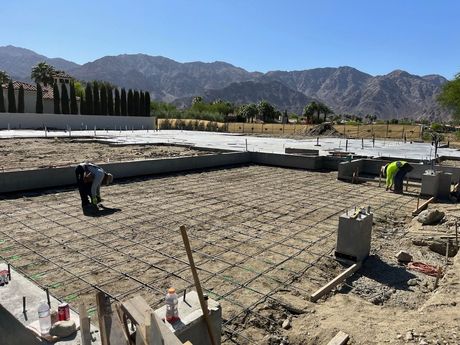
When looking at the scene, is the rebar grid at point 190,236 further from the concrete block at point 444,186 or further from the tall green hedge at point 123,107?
the tall green hedge at point 123,107

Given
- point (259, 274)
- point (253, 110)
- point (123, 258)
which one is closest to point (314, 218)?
point (259, 274)

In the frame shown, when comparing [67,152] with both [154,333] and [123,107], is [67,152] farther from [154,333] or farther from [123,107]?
[123,107]

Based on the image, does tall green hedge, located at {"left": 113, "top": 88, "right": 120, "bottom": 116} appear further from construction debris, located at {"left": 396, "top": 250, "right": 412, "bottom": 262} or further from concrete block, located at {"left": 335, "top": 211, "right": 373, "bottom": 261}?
construction debris, located at {"left": 396, "top": 250, "right": 412, "bottom": 262}

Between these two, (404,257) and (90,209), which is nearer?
(404,257)

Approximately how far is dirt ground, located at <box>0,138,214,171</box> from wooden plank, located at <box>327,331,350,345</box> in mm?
11035

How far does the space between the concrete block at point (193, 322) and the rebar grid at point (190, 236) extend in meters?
0.76

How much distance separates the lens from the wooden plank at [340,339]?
3215 mm

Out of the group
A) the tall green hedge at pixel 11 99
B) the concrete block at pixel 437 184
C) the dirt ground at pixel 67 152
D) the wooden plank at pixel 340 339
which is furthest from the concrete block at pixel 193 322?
the tall green hedge at pixel 11 99

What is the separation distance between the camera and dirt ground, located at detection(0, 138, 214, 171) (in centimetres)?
1312

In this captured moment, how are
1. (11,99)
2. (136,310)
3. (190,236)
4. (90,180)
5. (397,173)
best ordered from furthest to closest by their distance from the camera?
(11,99) < (397,173) < (90,180) < (190,236) < (136,310)

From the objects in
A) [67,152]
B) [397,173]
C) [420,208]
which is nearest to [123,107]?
[67,152]

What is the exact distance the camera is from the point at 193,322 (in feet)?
8.59

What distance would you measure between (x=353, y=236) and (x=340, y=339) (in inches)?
82.0

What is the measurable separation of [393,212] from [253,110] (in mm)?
64475
